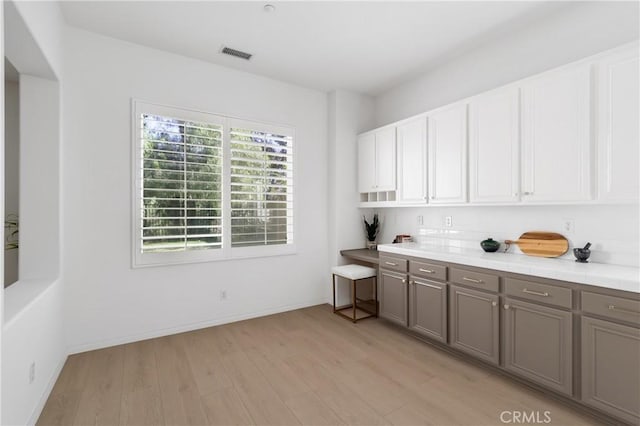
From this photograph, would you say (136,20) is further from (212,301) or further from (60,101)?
(212,301)

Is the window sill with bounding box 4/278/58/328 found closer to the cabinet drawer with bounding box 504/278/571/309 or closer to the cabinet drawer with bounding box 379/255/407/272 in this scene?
the cabinet drawer with bounding box 379/255/407/272

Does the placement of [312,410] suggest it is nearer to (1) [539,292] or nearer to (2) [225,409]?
(2) [225,409]

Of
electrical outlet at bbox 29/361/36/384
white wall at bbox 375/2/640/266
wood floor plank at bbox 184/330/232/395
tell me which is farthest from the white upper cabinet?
electrical outlet at bbox 29/361/36/384

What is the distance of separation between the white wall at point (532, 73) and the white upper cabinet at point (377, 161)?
0.48 m

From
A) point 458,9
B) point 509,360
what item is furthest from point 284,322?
point 458,9

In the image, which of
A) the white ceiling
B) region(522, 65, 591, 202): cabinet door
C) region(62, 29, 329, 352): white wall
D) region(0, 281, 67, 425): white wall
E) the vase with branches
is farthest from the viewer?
the vase with branches

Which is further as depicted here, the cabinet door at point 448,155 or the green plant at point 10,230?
the green plant at point 10,230

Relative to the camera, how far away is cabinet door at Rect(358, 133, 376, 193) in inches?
166

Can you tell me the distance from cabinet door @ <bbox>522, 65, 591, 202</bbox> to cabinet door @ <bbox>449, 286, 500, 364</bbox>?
942mm

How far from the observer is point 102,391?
234cm

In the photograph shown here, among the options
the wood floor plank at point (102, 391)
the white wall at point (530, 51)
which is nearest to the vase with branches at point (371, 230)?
the white wall at point (530, 51)

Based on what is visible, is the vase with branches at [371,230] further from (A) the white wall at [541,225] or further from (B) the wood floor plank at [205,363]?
(B) the wood floor plank at [205,363]

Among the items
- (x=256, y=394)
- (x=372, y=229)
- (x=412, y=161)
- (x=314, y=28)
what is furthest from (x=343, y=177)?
(x=256, y=394)

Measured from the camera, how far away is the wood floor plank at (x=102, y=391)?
2049 millimetres
